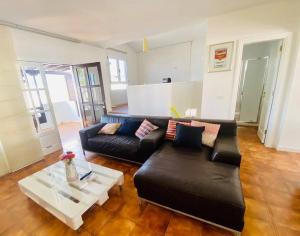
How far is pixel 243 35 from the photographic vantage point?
8.51ft

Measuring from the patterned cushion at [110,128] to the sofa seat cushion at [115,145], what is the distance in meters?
0.09

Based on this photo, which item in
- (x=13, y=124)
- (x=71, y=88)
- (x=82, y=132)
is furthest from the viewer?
(x=71, y=88)

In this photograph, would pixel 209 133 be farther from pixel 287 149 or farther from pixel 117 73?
pixel 117 73

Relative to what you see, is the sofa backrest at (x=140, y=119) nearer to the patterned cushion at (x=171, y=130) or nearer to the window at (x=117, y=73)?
the patterned cushion at (x=171, y=130)

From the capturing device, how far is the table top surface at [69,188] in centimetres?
136

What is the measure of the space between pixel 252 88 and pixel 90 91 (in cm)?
472

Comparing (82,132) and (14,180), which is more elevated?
(82,132)

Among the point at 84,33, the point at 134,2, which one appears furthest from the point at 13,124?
the point at 134,2

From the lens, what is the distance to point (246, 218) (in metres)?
1.42

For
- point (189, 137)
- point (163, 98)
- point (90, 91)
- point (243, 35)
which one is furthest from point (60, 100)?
point (243, 35)

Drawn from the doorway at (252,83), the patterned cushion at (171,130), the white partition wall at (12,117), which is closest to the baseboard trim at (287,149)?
the doorway at (252,83)

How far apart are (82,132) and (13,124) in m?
1.16

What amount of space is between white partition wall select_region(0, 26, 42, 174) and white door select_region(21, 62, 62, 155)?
→ 159 millimetres

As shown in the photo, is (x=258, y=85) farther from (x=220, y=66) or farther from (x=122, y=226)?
(x=122, y=226)
